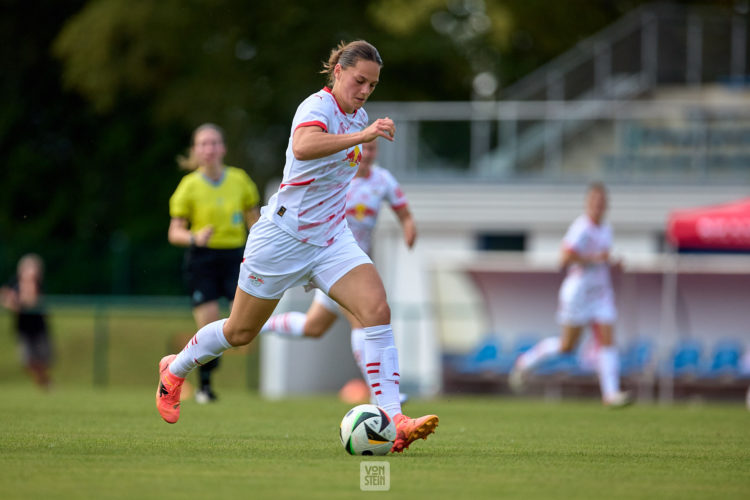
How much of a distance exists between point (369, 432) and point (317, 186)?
1.38 meters

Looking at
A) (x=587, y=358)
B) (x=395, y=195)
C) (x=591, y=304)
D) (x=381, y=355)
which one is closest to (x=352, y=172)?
(x=381, y=355)

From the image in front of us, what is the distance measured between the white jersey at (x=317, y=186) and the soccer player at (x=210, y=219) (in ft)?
13.9

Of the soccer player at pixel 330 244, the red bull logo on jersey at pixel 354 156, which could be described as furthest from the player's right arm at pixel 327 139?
the red bull logo on jersey at pixel 354 156

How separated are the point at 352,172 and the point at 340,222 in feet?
1.01

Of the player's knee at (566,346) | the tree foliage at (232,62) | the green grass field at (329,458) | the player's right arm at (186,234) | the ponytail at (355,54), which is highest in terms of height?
the tree foliage at (232,62)

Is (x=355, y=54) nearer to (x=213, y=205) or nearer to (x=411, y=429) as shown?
(x=411, y=429)

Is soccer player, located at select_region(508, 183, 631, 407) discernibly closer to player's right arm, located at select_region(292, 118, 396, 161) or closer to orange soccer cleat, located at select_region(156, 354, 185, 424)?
orange soccer cleat, located at select_region(156, 354, 185, 424)

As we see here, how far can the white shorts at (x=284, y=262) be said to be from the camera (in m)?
7.16

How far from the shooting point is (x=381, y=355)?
7.21 m

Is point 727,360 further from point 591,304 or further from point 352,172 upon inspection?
point 352,172

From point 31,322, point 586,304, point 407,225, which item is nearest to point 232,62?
point 31,322

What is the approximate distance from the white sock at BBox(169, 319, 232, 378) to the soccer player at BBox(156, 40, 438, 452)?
17 cm

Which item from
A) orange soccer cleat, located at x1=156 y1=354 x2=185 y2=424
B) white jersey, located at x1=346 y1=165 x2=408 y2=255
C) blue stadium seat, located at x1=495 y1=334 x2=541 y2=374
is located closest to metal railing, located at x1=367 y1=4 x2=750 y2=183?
blue stadium seat, located at x1=495 y1=334 x2=541 y2=374

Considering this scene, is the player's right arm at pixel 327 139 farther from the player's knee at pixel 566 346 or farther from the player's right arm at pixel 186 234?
the player's knee at pixel 566 346
